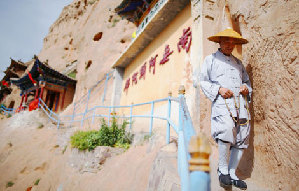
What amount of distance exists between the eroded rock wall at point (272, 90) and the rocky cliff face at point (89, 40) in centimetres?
1124

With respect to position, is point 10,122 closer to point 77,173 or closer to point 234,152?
point 77,173

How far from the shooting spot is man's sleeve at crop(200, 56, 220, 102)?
1.90 meters

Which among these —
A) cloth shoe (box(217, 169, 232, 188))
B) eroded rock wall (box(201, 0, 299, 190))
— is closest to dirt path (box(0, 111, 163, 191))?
cloth shoe (box(217, 169, 232, 188))

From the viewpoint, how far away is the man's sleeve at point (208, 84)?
1.90m

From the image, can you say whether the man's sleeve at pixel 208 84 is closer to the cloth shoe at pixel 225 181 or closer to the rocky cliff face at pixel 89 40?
the cloth shoe at pixel 225 181

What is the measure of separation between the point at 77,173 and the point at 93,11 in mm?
17964

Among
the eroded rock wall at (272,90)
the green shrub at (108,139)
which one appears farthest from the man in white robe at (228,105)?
the green shrub at (108,139)

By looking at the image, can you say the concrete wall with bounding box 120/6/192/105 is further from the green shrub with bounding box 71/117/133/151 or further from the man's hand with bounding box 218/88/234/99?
the man's hand with bounding box 218/88/234/99

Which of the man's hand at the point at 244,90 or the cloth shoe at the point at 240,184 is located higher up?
the man's hand at the point at 244,90

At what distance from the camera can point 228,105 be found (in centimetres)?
182

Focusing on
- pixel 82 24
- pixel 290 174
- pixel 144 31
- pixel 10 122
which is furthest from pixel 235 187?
pixel 82 24

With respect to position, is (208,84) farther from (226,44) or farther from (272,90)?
(272,90)

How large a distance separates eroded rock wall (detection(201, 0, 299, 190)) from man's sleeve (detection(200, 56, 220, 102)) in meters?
0.64

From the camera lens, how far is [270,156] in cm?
191
